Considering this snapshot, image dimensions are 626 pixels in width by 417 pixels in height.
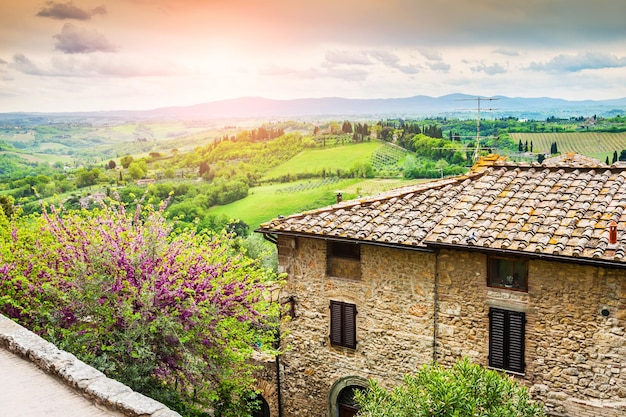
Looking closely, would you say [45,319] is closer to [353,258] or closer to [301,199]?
[353,258]

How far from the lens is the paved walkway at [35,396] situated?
5.62 m

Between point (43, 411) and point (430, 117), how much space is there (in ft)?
163

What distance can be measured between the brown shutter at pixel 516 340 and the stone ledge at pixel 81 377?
6.96m

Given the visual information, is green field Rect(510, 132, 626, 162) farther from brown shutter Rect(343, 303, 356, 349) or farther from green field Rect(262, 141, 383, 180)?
brown shutter Rect(343, 303, 356, 349)

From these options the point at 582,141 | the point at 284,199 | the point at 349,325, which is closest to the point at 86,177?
the point at 284,199

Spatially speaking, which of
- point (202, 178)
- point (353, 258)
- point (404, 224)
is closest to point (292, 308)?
point (353, 258)

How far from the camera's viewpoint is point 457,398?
7109mm

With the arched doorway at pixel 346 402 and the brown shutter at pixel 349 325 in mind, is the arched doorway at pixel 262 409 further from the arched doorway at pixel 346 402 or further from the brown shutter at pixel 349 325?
the brown shutter at pixel 349 325

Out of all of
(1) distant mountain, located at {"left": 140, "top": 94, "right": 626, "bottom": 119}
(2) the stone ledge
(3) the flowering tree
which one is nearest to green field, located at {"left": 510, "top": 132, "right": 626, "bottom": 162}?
(1) distant mountain, located at {"left": 140, "top": 94, "right": 626, "bottom": 119}

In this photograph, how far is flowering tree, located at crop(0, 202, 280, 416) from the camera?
9188 millimetres

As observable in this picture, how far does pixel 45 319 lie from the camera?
32.3 feet

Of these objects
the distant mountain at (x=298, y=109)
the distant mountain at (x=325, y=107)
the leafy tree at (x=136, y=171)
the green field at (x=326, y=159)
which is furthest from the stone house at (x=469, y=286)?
the leafy tree at (x=136, y=171)

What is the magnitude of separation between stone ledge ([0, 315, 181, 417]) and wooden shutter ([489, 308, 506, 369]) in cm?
690

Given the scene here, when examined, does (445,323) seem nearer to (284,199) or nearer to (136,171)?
(284,199)
